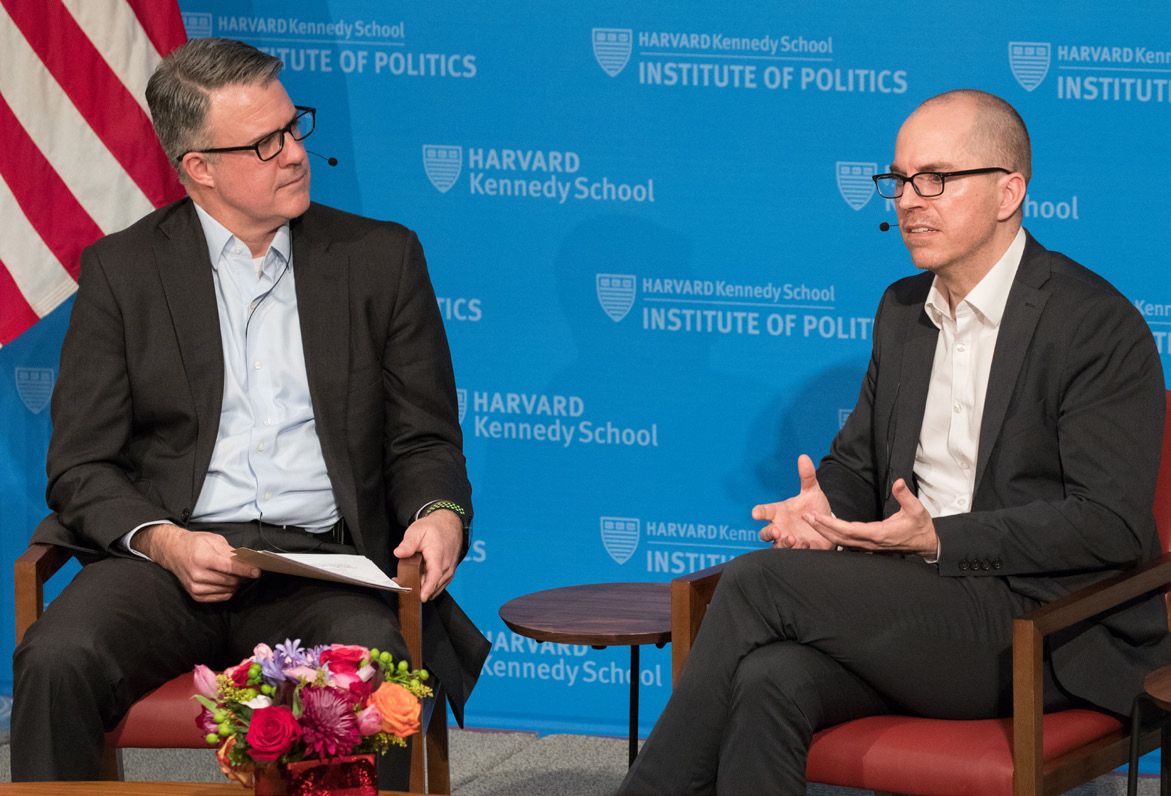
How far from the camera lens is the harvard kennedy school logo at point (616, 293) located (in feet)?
14.2

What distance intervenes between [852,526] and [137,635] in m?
1.36

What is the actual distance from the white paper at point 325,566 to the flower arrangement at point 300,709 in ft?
2.08

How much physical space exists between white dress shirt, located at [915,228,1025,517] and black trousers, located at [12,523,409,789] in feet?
3.57

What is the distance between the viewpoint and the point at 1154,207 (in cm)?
389

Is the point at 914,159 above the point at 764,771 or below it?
above

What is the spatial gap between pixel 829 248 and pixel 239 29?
1812 mm

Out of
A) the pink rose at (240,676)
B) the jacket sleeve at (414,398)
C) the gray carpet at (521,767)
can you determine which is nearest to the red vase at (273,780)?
the pink rose at (240,676)

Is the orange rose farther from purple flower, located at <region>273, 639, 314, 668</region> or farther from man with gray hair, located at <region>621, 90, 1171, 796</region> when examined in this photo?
man with gray hair, located at <region>621, 90, 1171, 796</region>

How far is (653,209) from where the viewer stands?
4.29m

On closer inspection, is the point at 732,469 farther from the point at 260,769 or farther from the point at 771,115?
the point at 260,769

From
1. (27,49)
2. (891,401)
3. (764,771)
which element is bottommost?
A: (764,771)

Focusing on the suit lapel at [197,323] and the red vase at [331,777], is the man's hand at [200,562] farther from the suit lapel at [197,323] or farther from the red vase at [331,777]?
the red vase at [331,777]

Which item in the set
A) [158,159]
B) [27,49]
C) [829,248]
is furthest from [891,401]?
[27,49]

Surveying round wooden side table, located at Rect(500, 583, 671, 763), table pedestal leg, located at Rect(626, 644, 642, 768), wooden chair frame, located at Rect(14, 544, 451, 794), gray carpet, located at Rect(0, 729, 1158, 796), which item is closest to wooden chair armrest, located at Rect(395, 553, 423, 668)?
wooden chair frame, located at Rect(14, 544, 451, 794)
